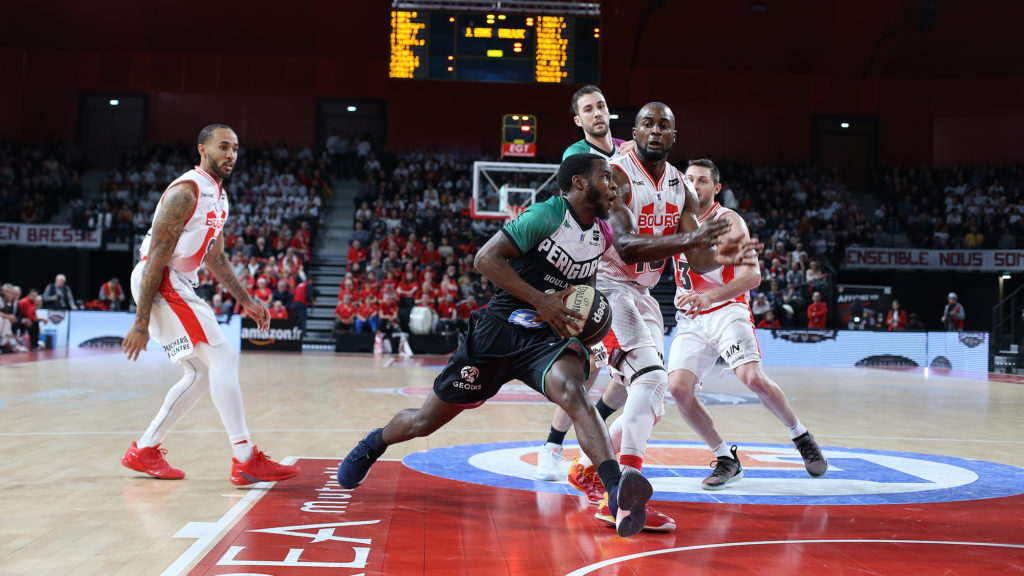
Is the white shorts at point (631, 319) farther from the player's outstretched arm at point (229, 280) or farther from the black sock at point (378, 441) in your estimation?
the player's outstretched arm at point (229, 280)

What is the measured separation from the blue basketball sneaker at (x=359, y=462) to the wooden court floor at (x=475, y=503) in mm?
88

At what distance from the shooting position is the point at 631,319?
4852 mm

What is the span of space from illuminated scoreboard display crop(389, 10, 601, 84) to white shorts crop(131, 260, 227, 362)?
12.2 m

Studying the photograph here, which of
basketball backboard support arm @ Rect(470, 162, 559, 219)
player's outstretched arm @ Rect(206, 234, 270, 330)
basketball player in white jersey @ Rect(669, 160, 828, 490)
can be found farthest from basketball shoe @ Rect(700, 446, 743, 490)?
basketball backboard support arm @ Rect(470, 162, 559, 219)

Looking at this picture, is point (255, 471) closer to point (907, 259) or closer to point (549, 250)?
point (549, 250)

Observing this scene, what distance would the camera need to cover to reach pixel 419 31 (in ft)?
55.6

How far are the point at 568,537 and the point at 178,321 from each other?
2621 millimetres

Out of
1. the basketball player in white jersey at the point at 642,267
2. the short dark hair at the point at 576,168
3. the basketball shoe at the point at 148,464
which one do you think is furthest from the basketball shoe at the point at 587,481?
the basketball shoe at the point at 148,464

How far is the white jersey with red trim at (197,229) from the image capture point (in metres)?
5.34

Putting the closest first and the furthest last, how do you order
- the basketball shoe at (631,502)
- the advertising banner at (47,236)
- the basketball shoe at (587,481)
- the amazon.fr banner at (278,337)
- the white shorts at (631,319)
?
the basketball shoe at (631,502), the white shorts at (631,319), the basketball shoe at (587,481), the amazon.fr banner at (278,337), the advertising banner at (47,236)

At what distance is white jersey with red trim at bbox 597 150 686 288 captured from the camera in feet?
16.8

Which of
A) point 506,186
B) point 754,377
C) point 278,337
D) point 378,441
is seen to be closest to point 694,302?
point 754,377

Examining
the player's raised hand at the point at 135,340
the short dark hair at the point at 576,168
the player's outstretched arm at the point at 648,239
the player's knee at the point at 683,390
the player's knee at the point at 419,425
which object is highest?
the short dark hair at the point at 576,168

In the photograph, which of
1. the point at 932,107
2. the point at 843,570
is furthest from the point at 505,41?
the point at 932,107
